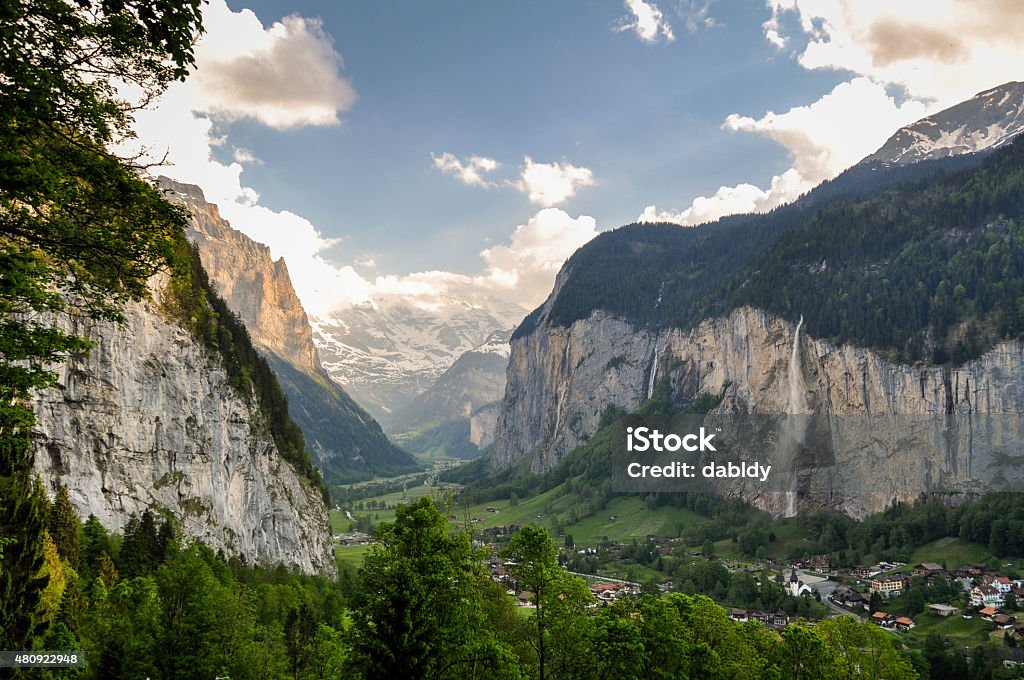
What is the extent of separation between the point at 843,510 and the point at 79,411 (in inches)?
7595

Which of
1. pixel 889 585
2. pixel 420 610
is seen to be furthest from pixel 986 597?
pixel 420 610

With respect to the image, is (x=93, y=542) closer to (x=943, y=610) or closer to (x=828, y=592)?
(x=943, y=610)

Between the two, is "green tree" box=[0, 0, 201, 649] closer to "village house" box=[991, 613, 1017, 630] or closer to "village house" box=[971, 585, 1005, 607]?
"village house" box=[991, 613, 1017, 630]

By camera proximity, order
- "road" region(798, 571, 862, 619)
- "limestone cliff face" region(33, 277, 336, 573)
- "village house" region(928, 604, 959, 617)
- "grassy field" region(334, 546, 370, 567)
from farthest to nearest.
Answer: "grassy field" region(334, 546, 370, 567)
"road" region(798, 571, 862, 619)
"village house" region(928, 604, 959, 617)
"limestone cliff face" region(33, 277, 336, 573)

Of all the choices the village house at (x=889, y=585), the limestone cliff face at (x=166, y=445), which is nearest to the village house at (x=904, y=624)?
the village house at (x=889, y=585)

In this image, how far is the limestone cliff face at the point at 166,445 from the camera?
63.8 m

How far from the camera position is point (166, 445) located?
77.1 metres

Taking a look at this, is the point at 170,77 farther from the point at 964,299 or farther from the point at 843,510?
the point at 964,299

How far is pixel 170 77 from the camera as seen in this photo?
14914mm

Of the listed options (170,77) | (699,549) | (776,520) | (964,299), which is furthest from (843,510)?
(170,77)

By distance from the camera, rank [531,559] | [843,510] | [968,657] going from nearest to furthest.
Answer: [531,559] < [968,657] < [843,510]

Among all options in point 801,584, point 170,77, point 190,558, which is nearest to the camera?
point 170,77

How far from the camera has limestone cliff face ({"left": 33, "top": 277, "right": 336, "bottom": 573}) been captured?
6381cm

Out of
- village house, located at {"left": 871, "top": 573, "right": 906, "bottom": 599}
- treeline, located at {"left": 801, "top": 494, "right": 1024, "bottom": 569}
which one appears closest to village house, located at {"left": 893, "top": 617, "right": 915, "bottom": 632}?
village house, located at {"left": 871, "top": 573, "right": 906, "bottom": 599}
